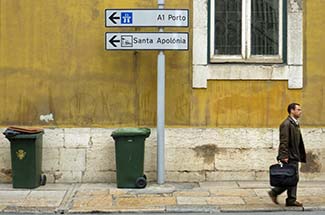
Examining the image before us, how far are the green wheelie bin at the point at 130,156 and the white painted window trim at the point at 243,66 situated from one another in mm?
1848

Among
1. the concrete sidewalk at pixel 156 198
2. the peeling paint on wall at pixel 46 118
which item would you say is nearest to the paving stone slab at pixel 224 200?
the concrete sidewalk at pixel 156 198

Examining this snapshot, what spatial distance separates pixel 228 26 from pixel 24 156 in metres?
4.69

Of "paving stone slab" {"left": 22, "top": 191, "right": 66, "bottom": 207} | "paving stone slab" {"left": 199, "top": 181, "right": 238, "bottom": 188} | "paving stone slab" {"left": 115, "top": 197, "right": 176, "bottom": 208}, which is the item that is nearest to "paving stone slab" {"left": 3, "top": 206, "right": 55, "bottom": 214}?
"paving stone slab" {"left": 22, "top": 191, "right": 66, "bottom": 207}

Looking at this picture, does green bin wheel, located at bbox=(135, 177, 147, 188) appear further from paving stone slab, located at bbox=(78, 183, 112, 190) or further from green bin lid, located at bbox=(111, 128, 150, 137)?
green bin lid, located at bbox=(111, 128, 150, 137)

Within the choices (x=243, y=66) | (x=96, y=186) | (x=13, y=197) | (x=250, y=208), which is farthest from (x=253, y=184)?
(x=13, y=197)

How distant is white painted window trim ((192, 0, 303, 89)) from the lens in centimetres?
1129

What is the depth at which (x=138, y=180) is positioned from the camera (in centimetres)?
1060

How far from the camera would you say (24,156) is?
10547 millimetres

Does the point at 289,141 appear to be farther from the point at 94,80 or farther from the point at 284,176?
the point at 94,80

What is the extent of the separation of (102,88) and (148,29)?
1.45 metres

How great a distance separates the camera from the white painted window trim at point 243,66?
1129 centimetres

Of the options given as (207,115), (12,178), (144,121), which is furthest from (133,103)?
(12,178)

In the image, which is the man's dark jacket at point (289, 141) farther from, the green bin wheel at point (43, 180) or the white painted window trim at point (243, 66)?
the green bin wheel at point (43, 180)

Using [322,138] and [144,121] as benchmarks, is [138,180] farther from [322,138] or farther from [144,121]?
[322,138]
